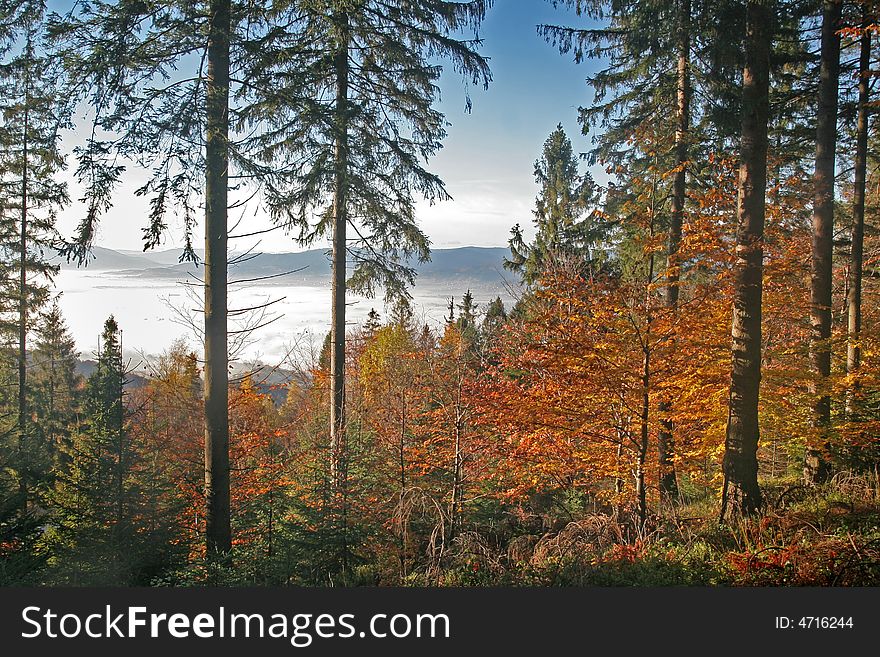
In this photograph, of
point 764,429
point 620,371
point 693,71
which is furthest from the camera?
point 693,71

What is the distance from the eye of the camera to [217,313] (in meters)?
6.94

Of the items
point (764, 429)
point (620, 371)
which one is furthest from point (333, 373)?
point (764, 429)

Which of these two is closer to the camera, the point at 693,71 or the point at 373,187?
the point at 373,187

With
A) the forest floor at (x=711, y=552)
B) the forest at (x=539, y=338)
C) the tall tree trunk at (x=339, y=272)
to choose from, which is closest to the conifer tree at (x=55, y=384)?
the forest at (x=539, y=338)

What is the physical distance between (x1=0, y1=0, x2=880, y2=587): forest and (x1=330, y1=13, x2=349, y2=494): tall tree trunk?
0.21 ft

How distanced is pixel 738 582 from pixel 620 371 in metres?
3.08

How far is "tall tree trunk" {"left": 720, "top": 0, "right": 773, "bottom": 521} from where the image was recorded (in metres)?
6.51

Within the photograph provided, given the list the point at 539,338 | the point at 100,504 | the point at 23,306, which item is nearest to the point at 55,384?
the point at 23,306

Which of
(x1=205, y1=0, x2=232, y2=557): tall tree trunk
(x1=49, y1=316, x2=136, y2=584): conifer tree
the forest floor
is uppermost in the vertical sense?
(x1=205, y1=0, x2=232, y2=557): tall tree trunk

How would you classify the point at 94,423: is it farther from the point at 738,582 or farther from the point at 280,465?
the point at 738,582

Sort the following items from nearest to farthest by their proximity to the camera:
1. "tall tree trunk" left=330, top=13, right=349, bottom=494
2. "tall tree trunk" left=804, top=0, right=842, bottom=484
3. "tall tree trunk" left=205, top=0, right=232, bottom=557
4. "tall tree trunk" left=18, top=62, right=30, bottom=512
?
"tall tree trunk" left=205, top=0, right=232, bottom=557, "tall tree trunk" left=330, top=13, right=349, bottom=494, "tall tree trunk" left=804, top=0, right=842, bottom=484, "tall tree trunk" left=18, top=62, right=30, bottom=512

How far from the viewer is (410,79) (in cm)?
952

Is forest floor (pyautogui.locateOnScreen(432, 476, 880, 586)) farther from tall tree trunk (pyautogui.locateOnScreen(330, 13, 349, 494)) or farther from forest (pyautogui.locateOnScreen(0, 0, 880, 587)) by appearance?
tall tree trunk (pyautogui.locateOnScreen(330, 13, 349, 494))

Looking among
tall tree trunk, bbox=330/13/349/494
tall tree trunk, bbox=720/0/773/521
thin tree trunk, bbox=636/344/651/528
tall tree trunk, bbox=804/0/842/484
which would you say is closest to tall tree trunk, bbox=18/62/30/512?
tall tree trunk, bbox=330/13/349/494
